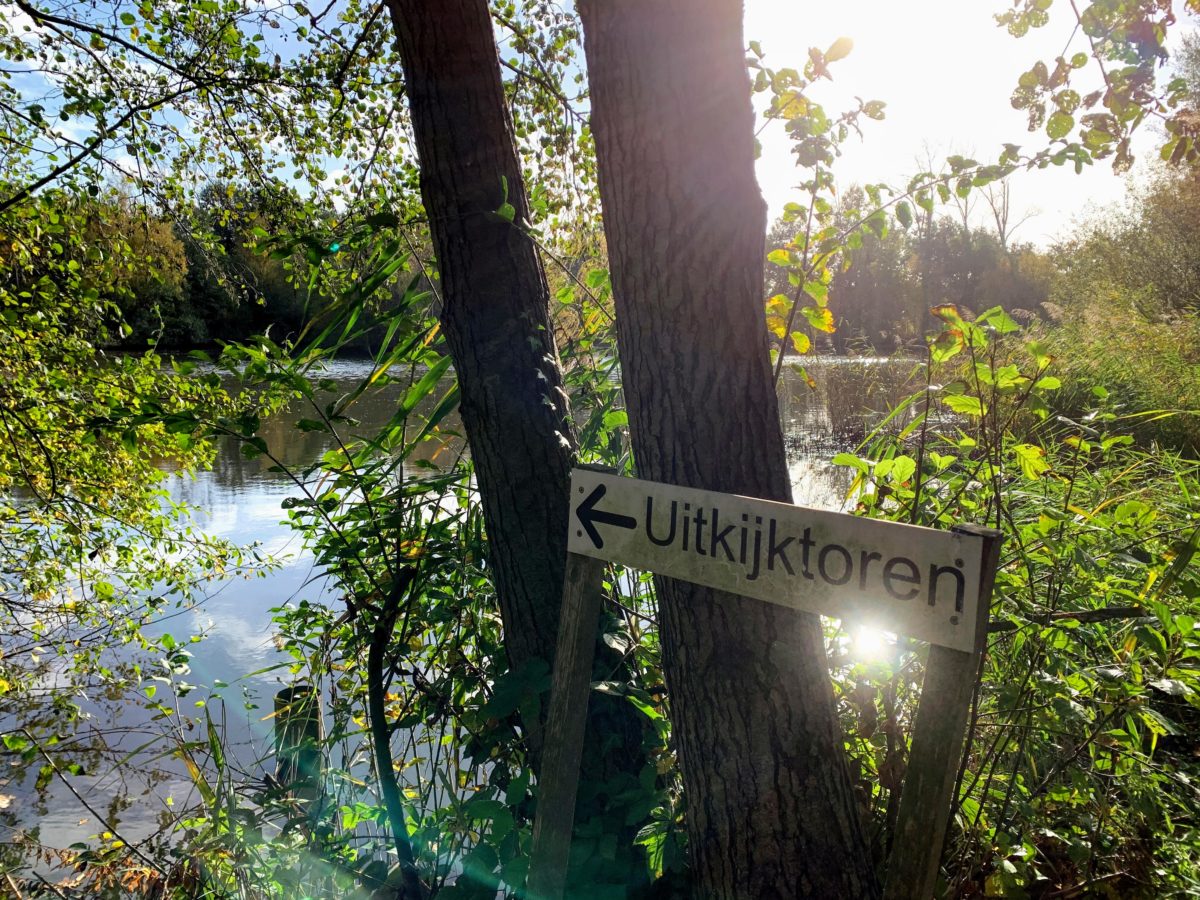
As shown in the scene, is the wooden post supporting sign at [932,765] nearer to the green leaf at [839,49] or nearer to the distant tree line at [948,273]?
the green leaf at [839,49]

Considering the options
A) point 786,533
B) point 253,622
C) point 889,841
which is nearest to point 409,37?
point 786,533

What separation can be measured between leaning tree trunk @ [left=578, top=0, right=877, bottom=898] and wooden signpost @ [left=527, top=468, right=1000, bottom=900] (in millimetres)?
140

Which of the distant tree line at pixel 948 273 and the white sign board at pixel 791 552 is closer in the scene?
the white sign board at pixel 791 552

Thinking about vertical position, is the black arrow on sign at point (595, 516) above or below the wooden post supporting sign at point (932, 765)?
above

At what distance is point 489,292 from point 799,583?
4.06 ft

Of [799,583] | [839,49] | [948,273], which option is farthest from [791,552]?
[948,273]

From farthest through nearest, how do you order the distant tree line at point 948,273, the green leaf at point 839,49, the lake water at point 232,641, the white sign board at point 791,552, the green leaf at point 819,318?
the distant tree line at point 948,273 < the lake water at point 232,641 < the green leaf at point 819,318 < the green leaf at point 839,49 < the white sign board at point 791,552

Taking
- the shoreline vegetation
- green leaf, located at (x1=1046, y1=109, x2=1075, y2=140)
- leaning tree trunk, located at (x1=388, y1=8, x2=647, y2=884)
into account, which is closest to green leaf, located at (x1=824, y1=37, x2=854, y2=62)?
the shoreline vegetation

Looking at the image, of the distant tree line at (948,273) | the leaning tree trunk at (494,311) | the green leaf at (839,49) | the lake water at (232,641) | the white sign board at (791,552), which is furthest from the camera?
the distant tree line at (948,273)

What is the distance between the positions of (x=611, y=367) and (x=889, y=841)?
1.39 metres

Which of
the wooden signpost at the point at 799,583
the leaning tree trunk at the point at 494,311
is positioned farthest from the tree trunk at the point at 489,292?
the wooden signpost at the point at 799,583

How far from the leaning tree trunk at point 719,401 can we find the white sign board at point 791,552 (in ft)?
0.43

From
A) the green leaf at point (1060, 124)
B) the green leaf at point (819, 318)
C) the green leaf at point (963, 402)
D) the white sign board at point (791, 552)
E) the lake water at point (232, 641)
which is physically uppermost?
the green leaf at point (1060, 124)

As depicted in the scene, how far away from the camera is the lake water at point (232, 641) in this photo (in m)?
3.40
